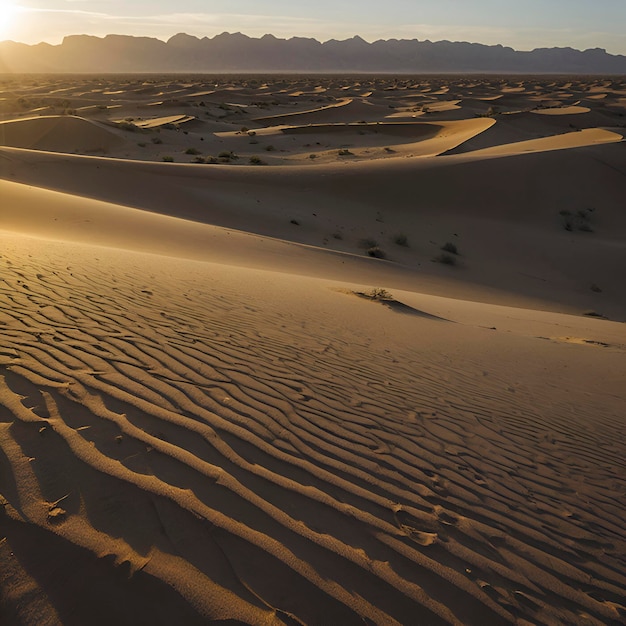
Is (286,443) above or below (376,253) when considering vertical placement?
above

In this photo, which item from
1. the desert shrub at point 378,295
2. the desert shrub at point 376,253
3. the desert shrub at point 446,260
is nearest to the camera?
the desert shrub at point 378,295

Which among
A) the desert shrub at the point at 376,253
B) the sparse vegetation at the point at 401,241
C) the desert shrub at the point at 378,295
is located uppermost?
the desert shrub at the point at 378,295

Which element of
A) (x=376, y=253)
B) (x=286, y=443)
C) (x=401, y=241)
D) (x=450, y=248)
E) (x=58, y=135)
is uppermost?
(x=286, y=443)

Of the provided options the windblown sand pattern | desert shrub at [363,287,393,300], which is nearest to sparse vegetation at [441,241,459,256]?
desert shrub at [363,287,393,300]

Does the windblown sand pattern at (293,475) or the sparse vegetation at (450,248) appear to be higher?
the windblown sand pattern at (293,475)

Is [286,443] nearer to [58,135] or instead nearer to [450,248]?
[450,248]

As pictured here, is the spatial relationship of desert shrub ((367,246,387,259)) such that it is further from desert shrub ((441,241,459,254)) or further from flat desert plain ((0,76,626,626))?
desert shrub ((441,241,459,254))

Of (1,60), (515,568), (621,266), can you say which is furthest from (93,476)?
(1,60)

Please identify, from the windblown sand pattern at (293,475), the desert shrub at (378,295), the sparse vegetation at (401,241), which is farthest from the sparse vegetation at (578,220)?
the windblown sand pattern at (293,475)

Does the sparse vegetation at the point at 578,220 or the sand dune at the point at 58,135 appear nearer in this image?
the sparse vegetation at the point at 578,220

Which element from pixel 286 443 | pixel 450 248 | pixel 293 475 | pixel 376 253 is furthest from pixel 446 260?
pixel 293 475

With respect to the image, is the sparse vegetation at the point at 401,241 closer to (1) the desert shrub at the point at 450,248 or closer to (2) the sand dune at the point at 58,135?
(1) the desert shrub at the point at 450,248

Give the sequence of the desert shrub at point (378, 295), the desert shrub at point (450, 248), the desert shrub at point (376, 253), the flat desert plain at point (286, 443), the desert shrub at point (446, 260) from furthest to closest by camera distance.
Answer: the desert shrub at point (450, 248) → the desert shrub at point (446, 260) → the desert shrub at point (376, 253) → the desert shrub at point (378, 295) → the flat desert plain at point (286, 443)
